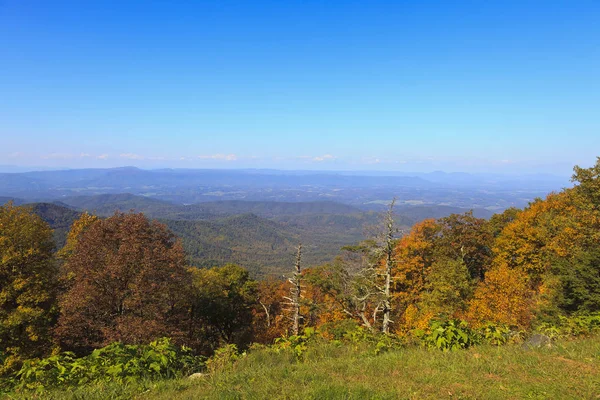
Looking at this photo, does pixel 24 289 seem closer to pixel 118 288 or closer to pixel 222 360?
pixel 118 288

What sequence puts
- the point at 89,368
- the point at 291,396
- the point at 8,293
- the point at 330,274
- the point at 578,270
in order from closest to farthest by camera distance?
the point at 291,396 < the point at 89,368 < the point at 8,293 < the point at 578,270 < the point at 330,274

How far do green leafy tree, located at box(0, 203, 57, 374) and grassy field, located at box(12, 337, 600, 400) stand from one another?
11831mm

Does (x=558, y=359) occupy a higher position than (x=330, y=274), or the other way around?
(x=558, y=359)

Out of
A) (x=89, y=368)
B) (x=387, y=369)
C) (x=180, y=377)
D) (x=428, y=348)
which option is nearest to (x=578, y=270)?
(x=428, y=348)

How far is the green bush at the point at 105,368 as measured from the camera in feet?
16.7

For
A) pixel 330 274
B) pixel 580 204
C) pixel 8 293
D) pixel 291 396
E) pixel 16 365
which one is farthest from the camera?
pixel 330 274

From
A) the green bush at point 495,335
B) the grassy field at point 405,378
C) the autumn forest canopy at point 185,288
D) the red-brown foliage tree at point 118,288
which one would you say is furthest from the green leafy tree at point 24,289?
the green bush at point 495,335

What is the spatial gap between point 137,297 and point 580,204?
2331 centimetres

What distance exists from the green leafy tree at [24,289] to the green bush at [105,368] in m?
10.1

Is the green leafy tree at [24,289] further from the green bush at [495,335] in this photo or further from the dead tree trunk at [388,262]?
the green bush at [495,335]

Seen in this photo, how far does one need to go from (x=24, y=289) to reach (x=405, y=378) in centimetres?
1741

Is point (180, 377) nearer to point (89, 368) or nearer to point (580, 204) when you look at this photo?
point (89, 368)

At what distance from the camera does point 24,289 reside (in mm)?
14070

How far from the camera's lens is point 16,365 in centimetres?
1248
